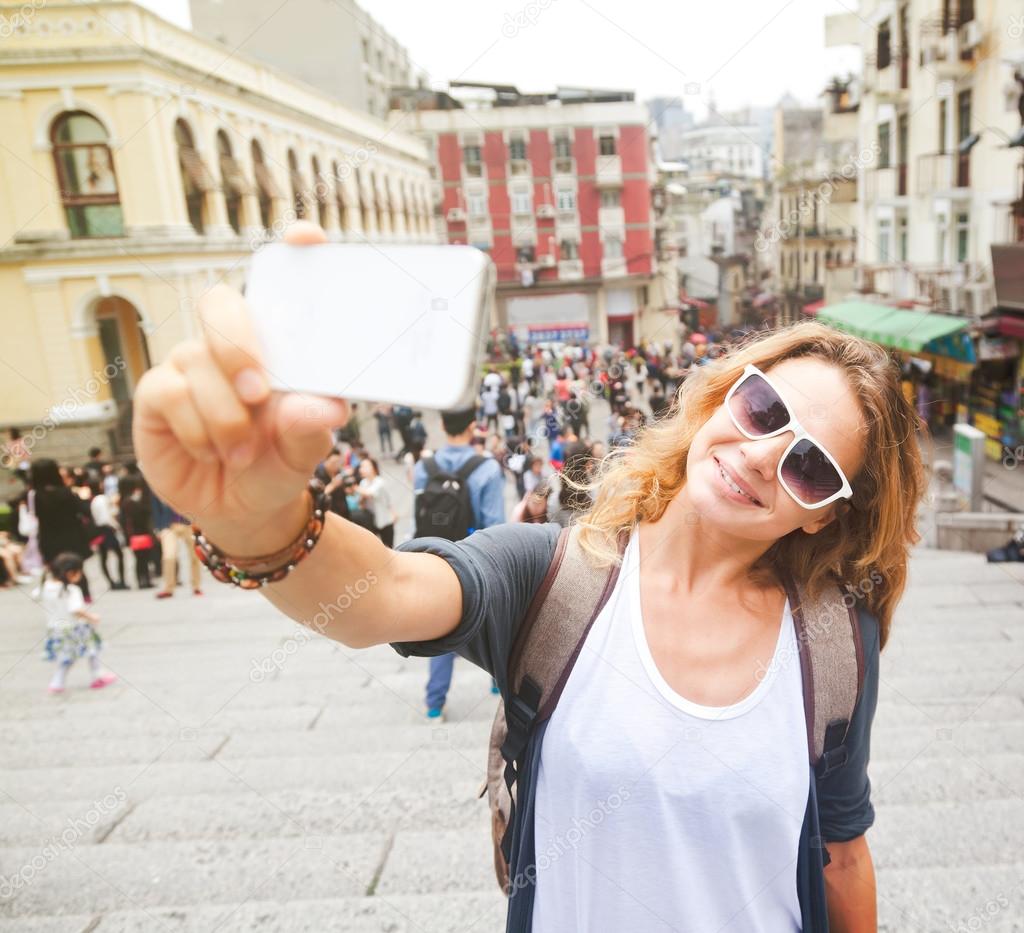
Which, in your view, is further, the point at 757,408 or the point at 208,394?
the point at 757,408

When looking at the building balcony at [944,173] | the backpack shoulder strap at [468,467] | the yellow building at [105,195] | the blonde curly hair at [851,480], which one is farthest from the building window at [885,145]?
the blonde curly hair at [851,480]

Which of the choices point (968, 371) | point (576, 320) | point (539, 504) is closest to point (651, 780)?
point (539, 504)

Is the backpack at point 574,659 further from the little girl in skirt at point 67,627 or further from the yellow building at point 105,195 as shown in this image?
the yellow building at point 105,195

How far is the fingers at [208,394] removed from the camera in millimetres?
692

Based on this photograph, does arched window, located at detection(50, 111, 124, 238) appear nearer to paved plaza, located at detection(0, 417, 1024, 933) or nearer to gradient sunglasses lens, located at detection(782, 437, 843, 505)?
paved plaza, located at detection(0, 417, 1024, 933)

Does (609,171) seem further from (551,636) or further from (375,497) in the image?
(551,636)

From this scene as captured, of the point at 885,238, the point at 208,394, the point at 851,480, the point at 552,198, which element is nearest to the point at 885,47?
the point at 885,238

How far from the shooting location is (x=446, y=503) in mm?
4117

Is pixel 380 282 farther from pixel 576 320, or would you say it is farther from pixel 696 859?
pixel 576 320

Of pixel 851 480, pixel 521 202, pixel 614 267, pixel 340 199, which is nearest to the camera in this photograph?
pixel 851 480

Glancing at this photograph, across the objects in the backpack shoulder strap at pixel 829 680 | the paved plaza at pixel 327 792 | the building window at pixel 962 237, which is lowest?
the paved plaza at pixel 327 792

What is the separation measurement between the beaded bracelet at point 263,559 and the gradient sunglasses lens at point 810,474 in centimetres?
80

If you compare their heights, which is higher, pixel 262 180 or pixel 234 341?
pixel 262 180

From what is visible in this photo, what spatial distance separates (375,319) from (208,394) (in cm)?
17
